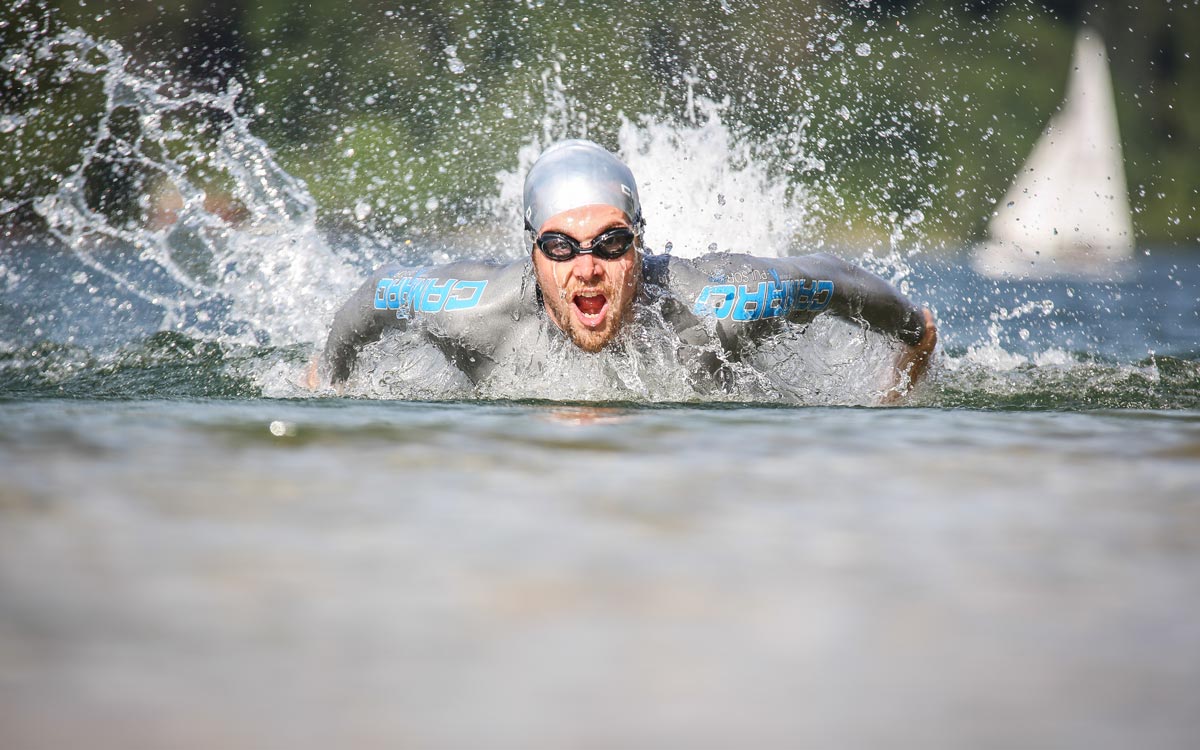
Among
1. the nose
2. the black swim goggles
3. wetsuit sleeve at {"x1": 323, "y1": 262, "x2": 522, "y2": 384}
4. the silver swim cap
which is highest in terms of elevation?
the silver swim cap

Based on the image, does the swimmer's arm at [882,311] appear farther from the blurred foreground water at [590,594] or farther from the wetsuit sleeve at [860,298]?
the blurred foreground water at [590,594]

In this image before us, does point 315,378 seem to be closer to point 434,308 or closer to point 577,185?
point 434,308

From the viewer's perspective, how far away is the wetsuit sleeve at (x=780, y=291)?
4738mm

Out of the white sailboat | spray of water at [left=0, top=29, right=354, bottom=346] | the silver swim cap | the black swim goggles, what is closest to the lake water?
the black swim goggles

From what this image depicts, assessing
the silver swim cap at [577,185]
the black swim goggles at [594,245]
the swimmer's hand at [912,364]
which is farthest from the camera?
the swimmer's hand at [912,364]

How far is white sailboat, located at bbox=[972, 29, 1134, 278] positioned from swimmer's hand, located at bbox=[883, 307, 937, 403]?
51.7 feet

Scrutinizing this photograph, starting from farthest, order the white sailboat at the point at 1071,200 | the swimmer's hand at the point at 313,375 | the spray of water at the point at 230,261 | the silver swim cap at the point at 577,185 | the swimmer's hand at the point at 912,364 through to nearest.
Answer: the white sailboat at the point at 1071,200 → the spray of water at the point at 230,261 → the swimmer's hand at the point at 313,375 → the swimmer's hand at the point at 912,364 → the silver swim cap at the point at 577,185

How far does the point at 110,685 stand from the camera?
45.9 inches

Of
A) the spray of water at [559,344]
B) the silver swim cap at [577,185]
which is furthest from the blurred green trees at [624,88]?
the silver swim cap at [577,185]

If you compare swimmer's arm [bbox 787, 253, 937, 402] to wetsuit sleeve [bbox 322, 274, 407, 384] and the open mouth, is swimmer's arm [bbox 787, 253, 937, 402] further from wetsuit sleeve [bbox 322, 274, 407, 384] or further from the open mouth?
wetsuit sleeve [bbox 322, 274, 407, 384]

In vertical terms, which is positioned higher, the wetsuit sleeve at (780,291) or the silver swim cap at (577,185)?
the silver swim cap at (577,185)

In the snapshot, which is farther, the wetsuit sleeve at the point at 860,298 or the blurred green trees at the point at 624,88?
the blurred green trees at the point at 624,88

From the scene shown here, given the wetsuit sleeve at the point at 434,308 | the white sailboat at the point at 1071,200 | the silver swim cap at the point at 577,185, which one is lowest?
the wetsuit sleeve at the point at 434,308

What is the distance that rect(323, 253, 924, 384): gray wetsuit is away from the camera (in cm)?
477
